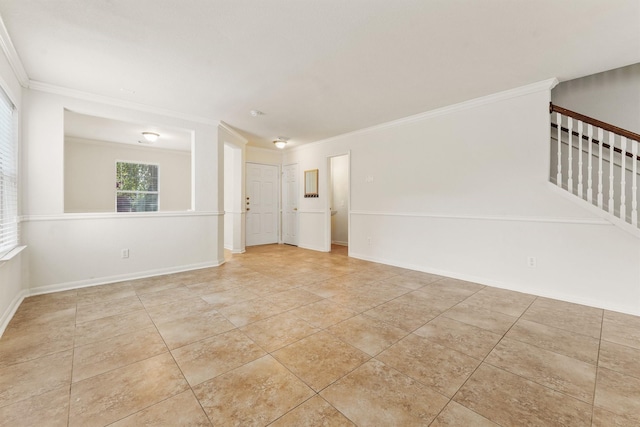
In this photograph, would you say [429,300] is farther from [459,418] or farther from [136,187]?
[136,187]

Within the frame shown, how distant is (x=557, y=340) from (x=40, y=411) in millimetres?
3468

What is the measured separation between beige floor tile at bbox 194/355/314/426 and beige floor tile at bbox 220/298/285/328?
73cm

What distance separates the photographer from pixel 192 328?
2344 mm

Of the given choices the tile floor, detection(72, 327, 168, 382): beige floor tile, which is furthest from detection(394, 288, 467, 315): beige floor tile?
detection(72, 327, 168, 382): beige floor tile

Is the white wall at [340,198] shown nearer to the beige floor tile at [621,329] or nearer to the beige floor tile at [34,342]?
the beige floor tile at [621,329]

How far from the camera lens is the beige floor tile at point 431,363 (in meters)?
1.65

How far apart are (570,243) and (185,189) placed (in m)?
8.15

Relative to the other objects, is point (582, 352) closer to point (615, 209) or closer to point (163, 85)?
point (615, 209)

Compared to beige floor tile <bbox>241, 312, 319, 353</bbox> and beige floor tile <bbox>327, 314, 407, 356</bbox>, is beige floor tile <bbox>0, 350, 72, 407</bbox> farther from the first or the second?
beige floor tile <bbox>327, 314, 407, 356</bbox>

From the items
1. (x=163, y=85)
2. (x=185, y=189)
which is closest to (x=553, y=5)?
(x=163, y=85)

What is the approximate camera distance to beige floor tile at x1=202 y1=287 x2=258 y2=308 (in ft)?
9.61

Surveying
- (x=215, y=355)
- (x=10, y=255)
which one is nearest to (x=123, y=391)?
(x=215, y=355)

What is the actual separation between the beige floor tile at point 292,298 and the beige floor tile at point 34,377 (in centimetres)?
167

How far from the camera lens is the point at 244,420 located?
1.34 metres
